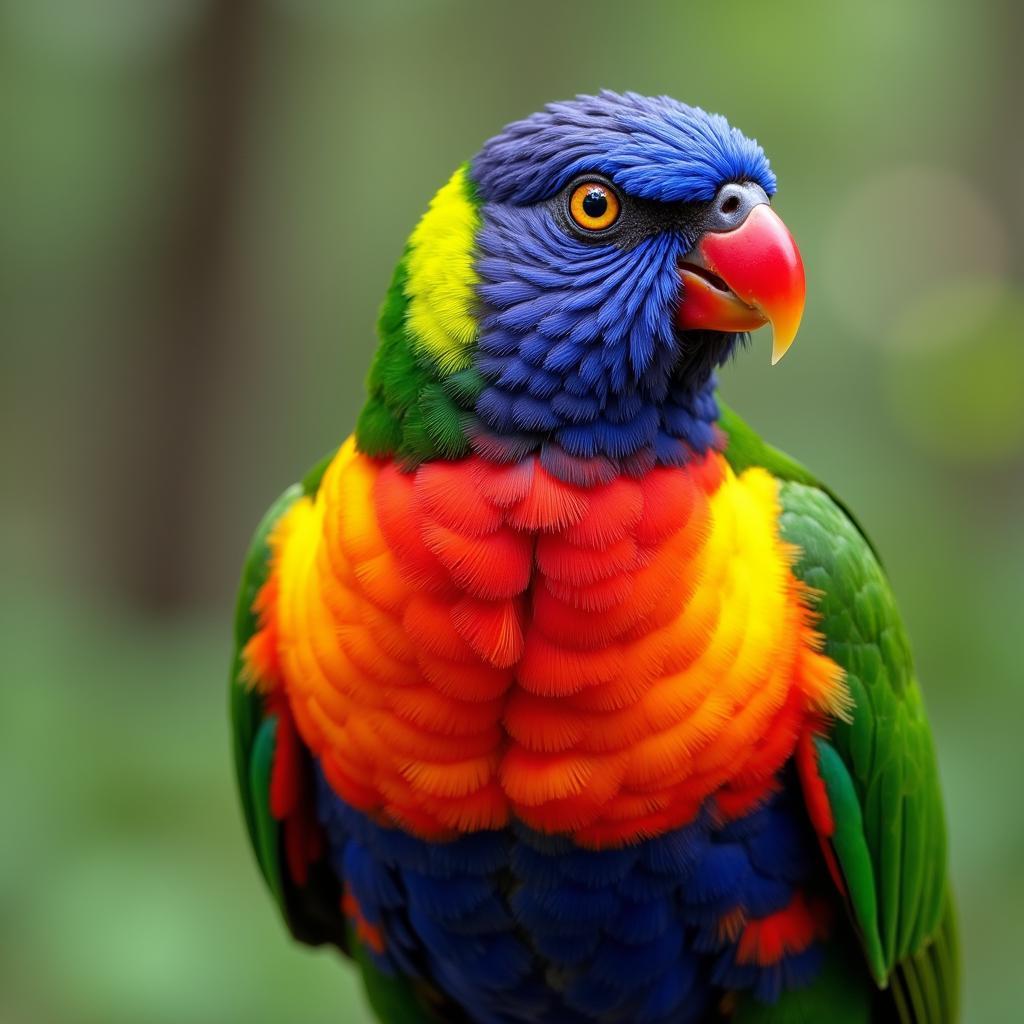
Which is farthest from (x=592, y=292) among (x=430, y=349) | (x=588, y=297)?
(x=430, y=349)

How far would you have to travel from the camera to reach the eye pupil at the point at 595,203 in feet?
5.83

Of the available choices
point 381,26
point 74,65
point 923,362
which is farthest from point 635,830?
point 381,26

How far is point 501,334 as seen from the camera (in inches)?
68.9

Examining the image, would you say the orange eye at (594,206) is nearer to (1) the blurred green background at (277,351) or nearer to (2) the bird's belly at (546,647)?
(2) the bird's belly at (546,647)

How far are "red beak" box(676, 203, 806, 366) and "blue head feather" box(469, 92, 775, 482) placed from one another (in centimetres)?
3

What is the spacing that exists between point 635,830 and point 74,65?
4828mm

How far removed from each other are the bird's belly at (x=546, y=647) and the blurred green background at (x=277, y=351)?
64.9 inches

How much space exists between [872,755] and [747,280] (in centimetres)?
91

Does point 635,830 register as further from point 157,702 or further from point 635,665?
point 157,702

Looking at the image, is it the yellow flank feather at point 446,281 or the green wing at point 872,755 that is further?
the green wing at point 872,755

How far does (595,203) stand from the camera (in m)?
1.78

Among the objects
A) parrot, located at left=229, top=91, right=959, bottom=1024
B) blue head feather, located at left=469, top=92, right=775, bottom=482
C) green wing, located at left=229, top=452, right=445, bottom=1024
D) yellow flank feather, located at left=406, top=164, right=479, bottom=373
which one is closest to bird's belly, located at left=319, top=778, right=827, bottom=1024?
parrot, located at left=229, top=91, right=959, bottom=1024

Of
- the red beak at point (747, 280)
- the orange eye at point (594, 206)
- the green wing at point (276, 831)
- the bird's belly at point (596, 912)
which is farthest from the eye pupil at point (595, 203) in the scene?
the bird's belly at point (596, 912)

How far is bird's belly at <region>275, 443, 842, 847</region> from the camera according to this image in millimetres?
1747
